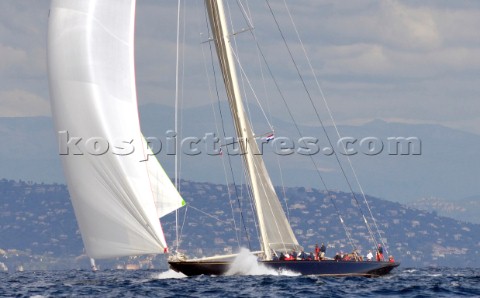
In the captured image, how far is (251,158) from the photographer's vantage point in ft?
186

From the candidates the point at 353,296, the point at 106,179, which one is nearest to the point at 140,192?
the point at 106,179

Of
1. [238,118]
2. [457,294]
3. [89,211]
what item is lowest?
[457,294]

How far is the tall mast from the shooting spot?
5512 centimetres

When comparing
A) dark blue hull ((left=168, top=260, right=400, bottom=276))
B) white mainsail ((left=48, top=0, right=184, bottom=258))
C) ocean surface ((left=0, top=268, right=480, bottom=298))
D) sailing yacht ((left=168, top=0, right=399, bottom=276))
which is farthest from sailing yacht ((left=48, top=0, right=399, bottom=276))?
sailing yacht ((left=168, top=0, right=399, bottom=276))

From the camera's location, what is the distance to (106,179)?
48.5 metres

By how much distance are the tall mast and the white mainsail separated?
247 inches

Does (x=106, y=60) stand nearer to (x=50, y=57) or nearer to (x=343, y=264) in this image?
(x=50, y=57)

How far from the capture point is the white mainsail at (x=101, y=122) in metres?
48.5

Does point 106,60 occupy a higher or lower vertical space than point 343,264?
higher

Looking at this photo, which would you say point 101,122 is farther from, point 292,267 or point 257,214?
point 292,267

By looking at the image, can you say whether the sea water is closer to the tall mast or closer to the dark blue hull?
the dark blue hull

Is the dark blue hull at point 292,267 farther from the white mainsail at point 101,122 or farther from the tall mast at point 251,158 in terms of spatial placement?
the white mainsail at point 101,122

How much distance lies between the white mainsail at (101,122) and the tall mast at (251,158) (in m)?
6.28

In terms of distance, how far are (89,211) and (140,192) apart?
1.99 meters
